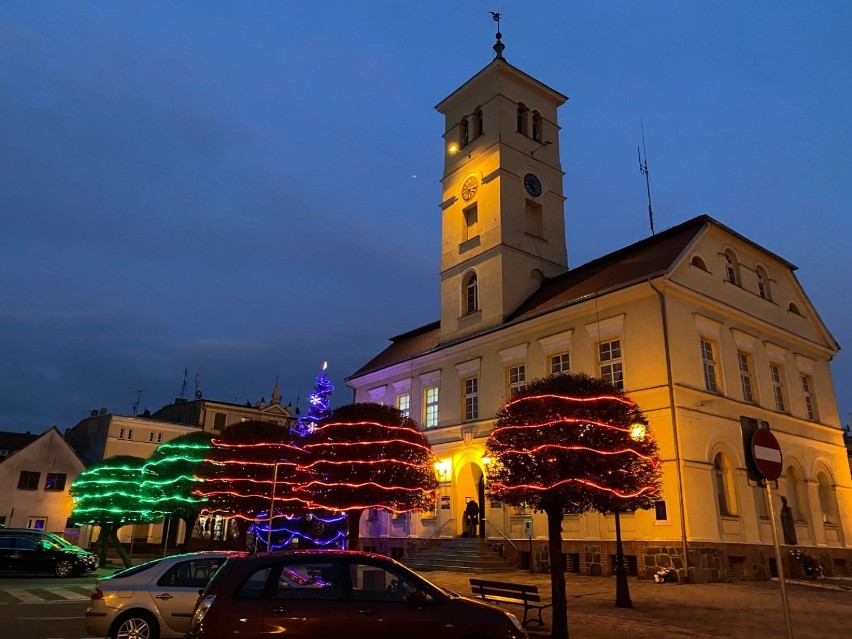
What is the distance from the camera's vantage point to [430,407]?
31094 millimetres

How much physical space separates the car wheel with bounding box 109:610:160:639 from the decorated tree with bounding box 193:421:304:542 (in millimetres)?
13478

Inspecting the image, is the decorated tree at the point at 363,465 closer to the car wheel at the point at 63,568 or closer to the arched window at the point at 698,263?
the car wheel at the point at 63,568

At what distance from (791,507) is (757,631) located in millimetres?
15042

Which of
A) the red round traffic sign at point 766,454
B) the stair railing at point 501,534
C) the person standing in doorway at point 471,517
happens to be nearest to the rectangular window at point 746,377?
the stair railing at point 501,534

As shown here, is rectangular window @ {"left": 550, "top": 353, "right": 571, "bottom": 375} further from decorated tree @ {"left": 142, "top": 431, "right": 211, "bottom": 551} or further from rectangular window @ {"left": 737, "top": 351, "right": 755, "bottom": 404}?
decorated tree @ {"left": 142, "top": 431, "right": 211, "bottom": 551}

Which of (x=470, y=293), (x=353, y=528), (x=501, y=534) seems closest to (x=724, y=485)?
(x=501, y=534)

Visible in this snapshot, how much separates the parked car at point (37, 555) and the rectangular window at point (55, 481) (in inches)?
1008

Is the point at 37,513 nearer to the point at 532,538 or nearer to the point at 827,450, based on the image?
the point at 532,538

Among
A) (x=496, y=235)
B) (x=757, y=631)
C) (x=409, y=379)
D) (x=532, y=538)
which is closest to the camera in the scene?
(x=757, y=631)

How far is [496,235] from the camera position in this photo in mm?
29625

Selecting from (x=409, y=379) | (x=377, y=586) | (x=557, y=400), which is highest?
(x=409, y=379)

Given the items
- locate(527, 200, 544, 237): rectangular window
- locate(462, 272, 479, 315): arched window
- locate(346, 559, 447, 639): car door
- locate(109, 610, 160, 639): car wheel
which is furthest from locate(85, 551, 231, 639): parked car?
locate(527, 200, 544, 237): rectangular window

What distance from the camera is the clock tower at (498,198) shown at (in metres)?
29.5

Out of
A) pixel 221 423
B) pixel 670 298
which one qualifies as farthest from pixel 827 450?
pixel 221 423
